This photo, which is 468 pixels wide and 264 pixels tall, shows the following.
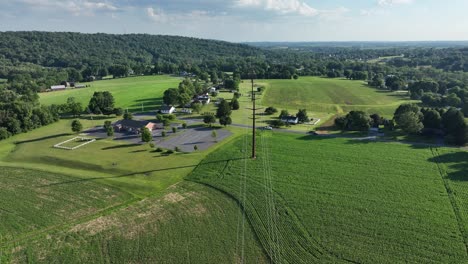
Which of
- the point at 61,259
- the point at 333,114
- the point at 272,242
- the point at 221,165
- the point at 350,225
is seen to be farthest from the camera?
the point at 333,114

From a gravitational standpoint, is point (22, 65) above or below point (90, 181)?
above

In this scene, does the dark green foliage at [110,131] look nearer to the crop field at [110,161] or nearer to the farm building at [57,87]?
the crop field at [110,161]

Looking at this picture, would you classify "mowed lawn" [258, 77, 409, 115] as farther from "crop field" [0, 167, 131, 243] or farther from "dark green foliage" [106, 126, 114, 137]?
"crop field" [0, 167, 131, 243]

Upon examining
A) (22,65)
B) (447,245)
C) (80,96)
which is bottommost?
(447,245)

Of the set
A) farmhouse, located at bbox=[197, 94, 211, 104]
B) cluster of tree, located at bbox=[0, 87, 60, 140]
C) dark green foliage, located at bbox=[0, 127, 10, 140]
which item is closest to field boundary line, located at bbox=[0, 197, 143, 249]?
dark green foliage, located at bbox=[0, 127, 10, 140]

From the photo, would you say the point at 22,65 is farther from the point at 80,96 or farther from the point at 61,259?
the point at 61,259

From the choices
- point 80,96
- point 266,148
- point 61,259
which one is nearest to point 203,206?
point 61,259

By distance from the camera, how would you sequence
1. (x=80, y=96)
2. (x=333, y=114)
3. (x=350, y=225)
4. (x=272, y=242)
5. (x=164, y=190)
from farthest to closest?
(x=80, y=96) → (x=333, y=114) → (x=164, y=190) → (x=350, y=225) → (x=272, y=242)

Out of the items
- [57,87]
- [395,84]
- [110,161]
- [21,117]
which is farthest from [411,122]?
[57,87]

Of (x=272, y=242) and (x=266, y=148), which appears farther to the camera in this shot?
(x=266, y=148)
